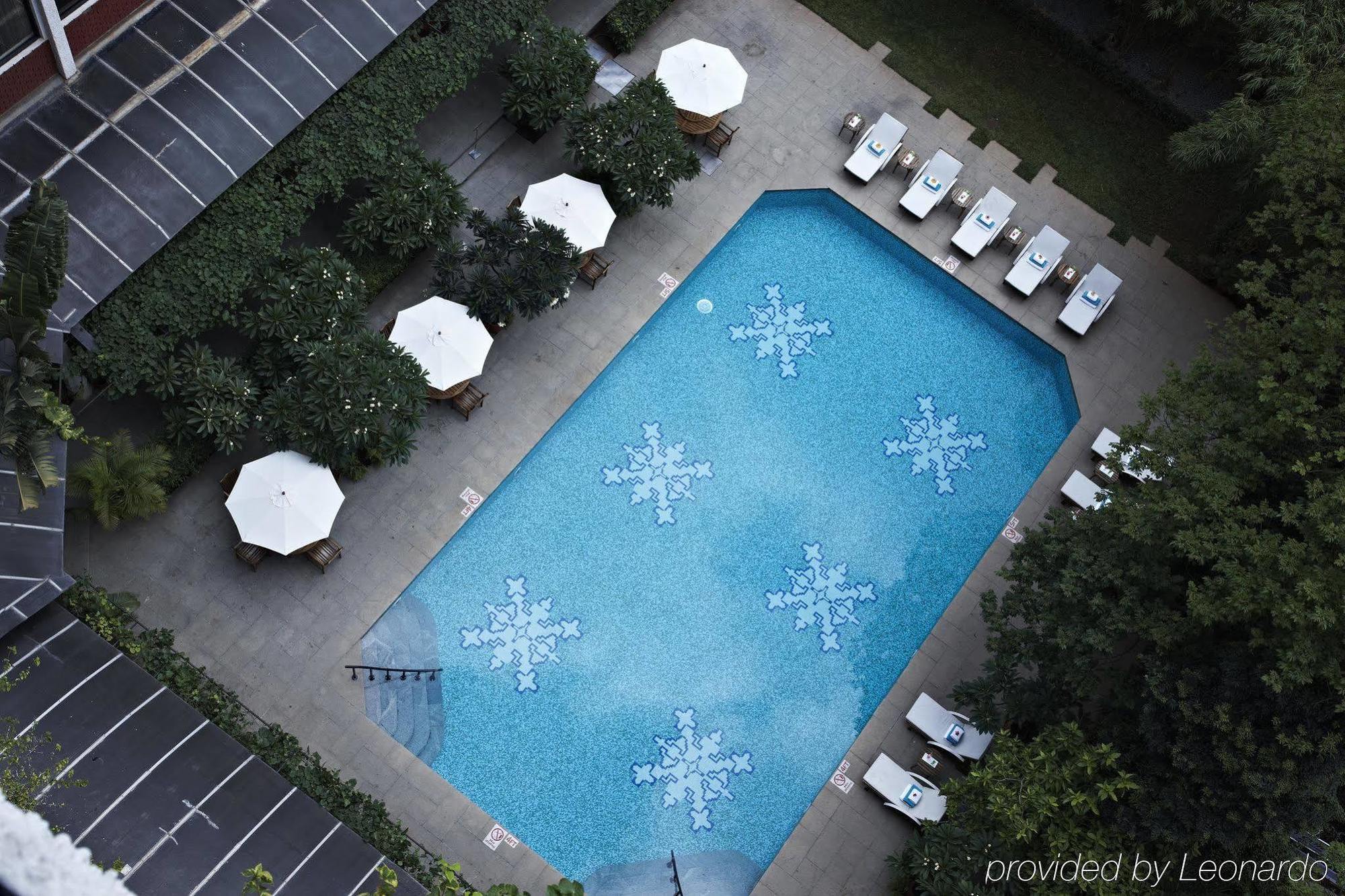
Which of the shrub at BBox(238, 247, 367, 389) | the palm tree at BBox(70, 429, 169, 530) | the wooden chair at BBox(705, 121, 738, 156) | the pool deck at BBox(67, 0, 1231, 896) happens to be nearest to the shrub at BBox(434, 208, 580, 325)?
the pool deck at BBox(67, 0, 1231, 896)

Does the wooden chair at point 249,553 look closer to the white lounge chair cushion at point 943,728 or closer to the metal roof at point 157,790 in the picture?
the metal roof at point 157,790

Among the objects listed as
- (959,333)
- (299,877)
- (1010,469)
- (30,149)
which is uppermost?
(959,333)

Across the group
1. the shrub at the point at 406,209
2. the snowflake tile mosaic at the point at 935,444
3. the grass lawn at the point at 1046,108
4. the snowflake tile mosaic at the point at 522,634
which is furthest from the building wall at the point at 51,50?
the snowflake tile mosaic at the point at 935,444

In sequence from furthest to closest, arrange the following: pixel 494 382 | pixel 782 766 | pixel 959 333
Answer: pixel 959 333, pixel 494 382, pixel 782 766

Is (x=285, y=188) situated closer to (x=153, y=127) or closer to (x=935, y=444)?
(x=153, y=127)

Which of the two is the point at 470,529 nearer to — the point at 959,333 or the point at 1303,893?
the point at 959,333

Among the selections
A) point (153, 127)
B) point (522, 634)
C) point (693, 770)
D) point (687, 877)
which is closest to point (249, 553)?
point (522, 634)

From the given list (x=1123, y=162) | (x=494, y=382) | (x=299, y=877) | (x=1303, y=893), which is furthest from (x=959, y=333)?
(x=299, y=877)

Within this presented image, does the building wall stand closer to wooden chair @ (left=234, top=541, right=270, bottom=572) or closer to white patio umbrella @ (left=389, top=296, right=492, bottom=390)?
white patio umbrella @ (left=389, top=296, right=492, bottom=390)
